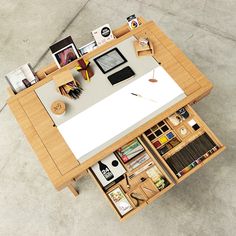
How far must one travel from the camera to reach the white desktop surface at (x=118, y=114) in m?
2.38

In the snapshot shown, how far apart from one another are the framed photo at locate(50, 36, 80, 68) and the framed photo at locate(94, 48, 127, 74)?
23 cm

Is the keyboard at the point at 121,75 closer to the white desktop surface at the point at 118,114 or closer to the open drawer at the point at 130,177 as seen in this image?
the white desktop surface at the point at 118,114

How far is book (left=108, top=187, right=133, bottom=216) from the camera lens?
93.7 inches

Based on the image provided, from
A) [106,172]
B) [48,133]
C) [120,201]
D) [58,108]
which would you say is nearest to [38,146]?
[48,133]

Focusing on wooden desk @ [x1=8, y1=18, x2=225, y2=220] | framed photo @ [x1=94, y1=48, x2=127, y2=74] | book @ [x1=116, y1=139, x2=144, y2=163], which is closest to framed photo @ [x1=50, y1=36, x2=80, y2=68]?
wooden desk @ [x1=8, y1=18, x2=225, y2=220]

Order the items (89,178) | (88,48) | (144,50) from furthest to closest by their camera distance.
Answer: (89,178), (88,48), (144,50)

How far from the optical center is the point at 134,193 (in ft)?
8.05

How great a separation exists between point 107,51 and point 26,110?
3.04ft

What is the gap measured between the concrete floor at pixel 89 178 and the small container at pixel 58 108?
37.8 inches

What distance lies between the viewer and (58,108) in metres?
2.45

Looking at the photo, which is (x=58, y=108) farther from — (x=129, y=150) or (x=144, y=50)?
(x=144, y=50)

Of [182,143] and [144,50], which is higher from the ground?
[144,50]

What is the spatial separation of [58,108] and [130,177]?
861 millimetres

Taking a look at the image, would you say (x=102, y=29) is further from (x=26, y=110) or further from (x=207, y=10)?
(x=207, y=10)
